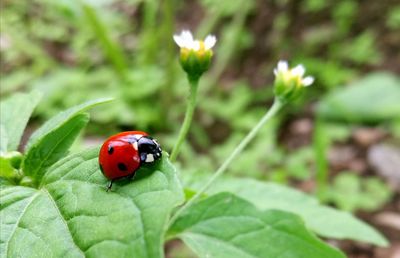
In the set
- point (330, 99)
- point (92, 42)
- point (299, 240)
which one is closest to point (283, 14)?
point (330, 99)

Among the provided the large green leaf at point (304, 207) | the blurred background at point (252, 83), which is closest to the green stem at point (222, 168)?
the large green leaf at point (304, 207)

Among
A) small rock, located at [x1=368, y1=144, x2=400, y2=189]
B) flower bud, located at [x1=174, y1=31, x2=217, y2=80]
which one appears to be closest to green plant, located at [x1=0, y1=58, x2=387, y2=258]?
flower bud, located at [x1=174, y1=31, x2=217, y2=80]

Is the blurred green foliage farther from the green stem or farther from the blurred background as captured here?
the green stem

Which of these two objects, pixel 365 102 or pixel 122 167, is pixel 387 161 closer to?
pixel 365 102

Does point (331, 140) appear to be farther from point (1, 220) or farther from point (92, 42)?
point (1, 220)

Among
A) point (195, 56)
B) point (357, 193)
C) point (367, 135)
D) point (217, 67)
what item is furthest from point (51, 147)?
point (217, 67)

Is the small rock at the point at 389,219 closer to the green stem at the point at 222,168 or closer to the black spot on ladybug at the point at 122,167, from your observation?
the green stem at the point at 222,168

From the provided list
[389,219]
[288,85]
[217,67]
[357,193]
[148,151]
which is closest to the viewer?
[148,151]
